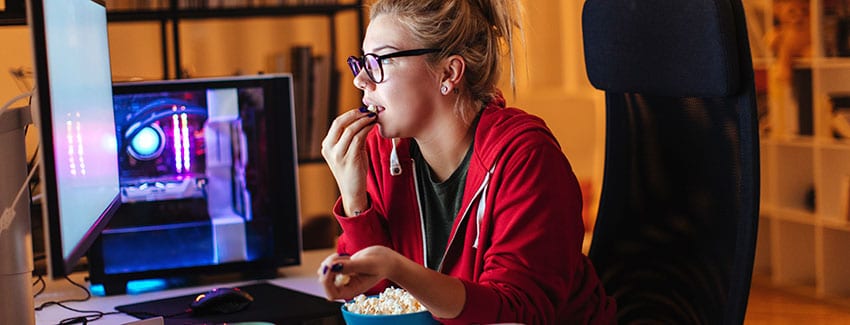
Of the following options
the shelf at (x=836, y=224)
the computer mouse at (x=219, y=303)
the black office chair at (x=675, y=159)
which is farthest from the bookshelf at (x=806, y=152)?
the computer mouse at (x=219, y=303)

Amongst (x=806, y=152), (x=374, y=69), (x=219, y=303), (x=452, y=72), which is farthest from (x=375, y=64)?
(x=806, y=152)

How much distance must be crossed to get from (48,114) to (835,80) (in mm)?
3807

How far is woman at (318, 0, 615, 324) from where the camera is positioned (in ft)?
4.41

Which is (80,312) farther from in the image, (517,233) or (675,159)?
(675,159)

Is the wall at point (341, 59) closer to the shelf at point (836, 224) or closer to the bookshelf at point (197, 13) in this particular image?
the bookshelf at point (197, 13)

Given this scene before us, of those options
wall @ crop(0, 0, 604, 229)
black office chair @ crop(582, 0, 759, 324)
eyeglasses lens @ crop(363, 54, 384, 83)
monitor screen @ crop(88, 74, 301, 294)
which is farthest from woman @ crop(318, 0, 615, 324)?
wall @ crop(0, 0, 604, 229)

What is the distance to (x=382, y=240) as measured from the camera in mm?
1626

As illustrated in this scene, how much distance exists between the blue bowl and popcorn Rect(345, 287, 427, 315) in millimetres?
19

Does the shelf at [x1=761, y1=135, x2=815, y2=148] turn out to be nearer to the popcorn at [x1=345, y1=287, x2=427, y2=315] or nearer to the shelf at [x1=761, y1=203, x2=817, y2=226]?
the shelf at [x1=761, y1=203, x2=817, y2=226]

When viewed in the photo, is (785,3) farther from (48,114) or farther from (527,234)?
(48,114)

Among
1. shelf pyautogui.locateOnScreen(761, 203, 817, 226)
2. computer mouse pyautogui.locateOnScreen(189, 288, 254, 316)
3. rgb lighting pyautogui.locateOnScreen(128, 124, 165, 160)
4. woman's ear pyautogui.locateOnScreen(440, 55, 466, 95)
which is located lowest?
shelf pyautogui.locateOnScreen(761, 203, 817, 226)

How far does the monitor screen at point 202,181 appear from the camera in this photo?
1.88m

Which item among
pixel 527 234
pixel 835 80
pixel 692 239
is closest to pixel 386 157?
pixel 527 234

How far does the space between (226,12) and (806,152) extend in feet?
9.25
